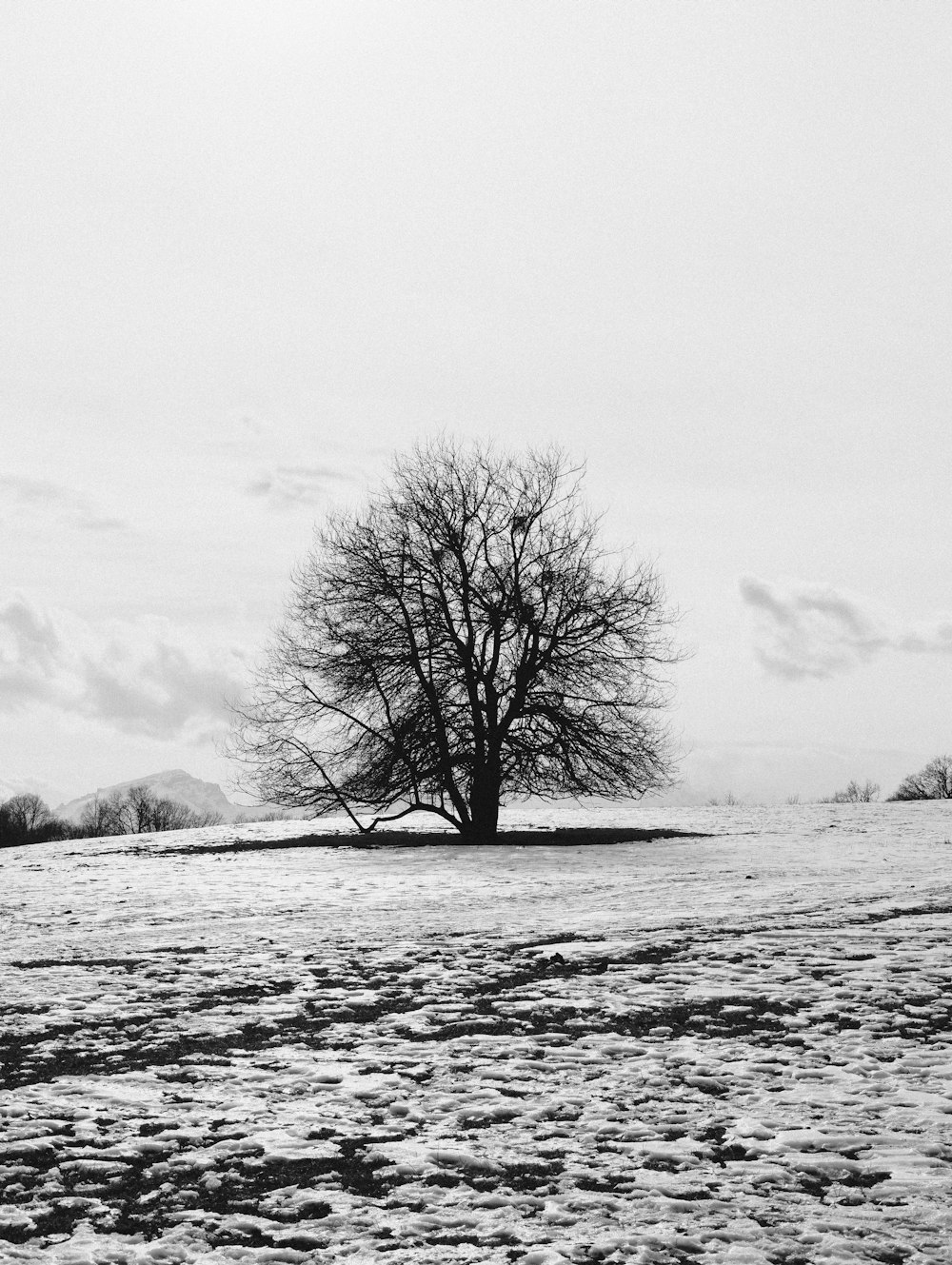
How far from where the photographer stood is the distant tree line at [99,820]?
342 feet

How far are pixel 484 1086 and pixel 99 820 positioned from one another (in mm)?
124411

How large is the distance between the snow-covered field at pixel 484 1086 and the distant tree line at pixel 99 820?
3798 inches

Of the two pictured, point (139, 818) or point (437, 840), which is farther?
point (139, 818)

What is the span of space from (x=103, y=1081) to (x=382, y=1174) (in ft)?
7.91

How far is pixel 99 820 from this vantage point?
120 m

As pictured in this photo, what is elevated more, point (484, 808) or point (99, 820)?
point (484, 808)

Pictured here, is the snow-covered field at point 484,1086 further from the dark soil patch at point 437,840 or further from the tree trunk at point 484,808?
the tree trunk at point 484,808

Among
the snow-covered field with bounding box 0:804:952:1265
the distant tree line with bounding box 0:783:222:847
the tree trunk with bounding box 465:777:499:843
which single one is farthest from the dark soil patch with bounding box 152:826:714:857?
the distant tree line with bounding box 0:783:222:847

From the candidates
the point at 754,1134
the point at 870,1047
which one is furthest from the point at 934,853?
the point at 754,1134

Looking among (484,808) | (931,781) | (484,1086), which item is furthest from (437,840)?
(931,781)

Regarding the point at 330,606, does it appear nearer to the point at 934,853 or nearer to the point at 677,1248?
the point at 934,853

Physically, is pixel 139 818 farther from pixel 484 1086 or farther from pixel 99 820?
pixel 484 1086

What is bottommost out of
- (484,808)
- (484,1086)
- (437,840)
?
(484,1086)

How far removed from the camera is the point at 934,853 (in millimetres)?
19703
